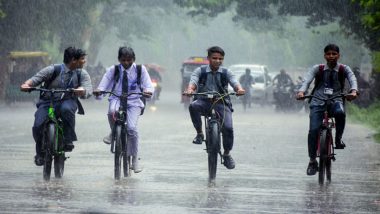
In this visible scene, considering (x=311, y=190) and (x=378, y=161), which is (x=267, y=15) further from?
(x=311, y=190)

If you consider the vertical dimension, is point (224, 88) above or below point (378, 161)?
above

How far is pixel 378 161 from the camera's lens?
57.0ft

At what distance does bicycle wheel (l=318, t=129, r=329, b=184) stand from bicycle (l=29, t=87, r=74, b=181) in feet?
9.69

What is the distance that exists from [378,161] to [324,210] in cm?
715

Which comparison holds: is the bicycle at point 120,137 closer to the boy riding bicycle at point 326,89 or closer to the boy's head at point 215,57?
the boy's head at point 215,57

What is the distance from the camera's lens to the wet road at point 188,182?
10.5m

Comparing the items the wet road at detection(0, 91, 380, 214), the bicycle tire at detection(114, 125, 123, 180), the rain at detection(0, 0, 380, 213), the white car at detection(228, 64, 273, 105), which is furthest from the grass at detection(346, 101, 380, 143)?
the bicycle tire at detection(114, 125, 123, 180)

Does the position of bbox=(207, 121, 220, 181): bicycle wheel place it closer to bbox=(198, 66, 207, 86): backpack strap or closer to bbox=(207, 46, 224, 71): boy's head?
bbox=(198, 66, 207, 86): backpack strap

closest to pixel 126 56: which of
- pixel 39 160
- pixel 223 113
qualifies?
pixel 223 113

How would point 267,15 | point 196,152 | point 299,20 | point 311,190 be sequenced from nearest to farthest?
point 311,190 < point 196,152 < point 267,15 < point 299,20

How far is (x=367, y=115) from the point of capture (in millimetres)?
33344

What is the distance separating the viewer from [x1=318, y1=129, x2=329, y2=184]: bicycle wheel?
1312 cm

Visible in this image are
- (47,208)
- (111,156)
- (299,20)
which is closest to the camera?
(47,208)

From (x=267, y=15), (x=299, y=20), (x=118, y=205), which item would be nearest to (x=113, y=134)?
(x=118, y=205)
